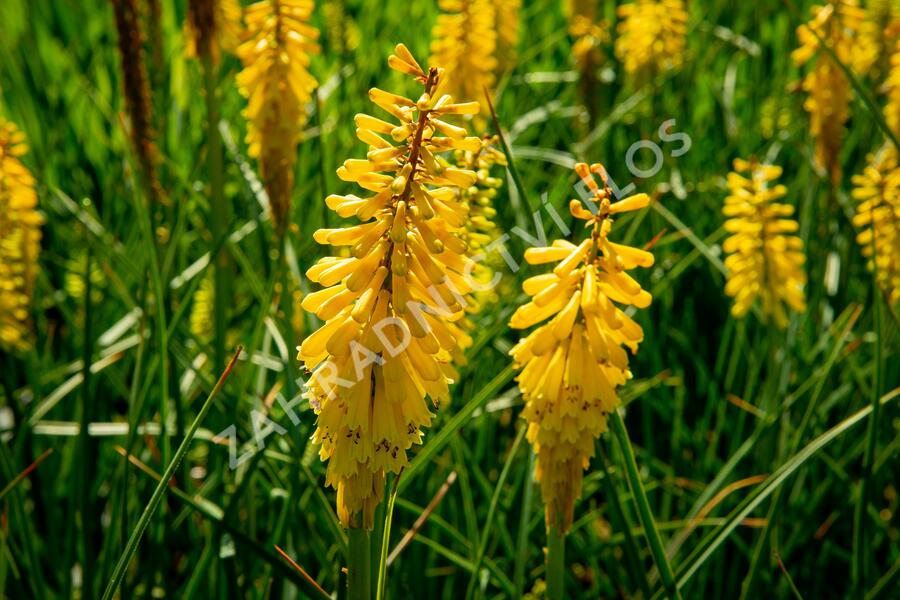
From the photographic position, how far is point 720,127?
5.70 m

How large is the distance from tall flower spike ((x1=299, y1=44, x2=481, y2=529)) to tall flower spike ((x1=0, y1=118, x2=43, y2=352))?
1.77 meters

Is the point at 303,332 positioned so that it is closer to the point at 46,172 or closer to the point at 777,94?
the point at 46,172

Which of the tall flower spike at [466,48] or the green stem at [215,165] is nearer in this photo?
the green stem at [215,165]

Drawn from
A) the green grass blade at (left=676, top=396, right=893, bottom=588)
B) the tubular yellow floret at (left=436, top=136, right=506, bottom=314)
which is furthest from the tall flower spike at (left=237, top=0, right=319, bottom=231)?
the green grass blade at (left=676, top=396, right=893, bottom=588)

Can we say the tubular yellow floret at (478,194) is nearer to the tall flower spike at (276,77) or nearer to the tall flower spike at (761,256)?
the tall flower spike at (276,77)

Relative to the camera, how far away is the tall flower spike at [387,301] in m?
1.85

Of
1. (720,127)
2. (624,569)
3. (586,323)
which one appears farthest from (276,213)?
(720,127)

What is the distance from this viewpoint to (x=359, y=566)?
193 cm

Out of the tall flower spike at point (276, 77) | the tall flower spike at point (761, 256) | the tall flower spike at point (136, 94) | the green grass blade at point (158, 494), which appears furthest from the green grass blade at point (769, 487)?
the tall flower spike at point (136, 94)

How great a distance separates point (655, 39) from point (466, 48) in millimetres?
1274

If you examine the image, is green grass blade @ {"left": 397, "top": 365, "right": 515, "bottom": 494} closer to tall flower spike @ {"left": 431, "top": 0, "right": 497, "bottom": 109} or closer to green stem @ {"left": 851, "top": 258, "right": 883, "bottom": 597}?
green stem @ {"left": 851, "top": 258, "right": 883, "bottom": 597}

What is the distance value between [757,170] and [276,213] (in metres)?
1.87

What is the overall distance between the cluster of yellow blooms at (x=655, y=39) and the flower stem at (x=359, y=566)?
3791 millimetres

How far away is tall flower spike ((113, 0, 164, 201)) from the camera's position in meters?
3.33
